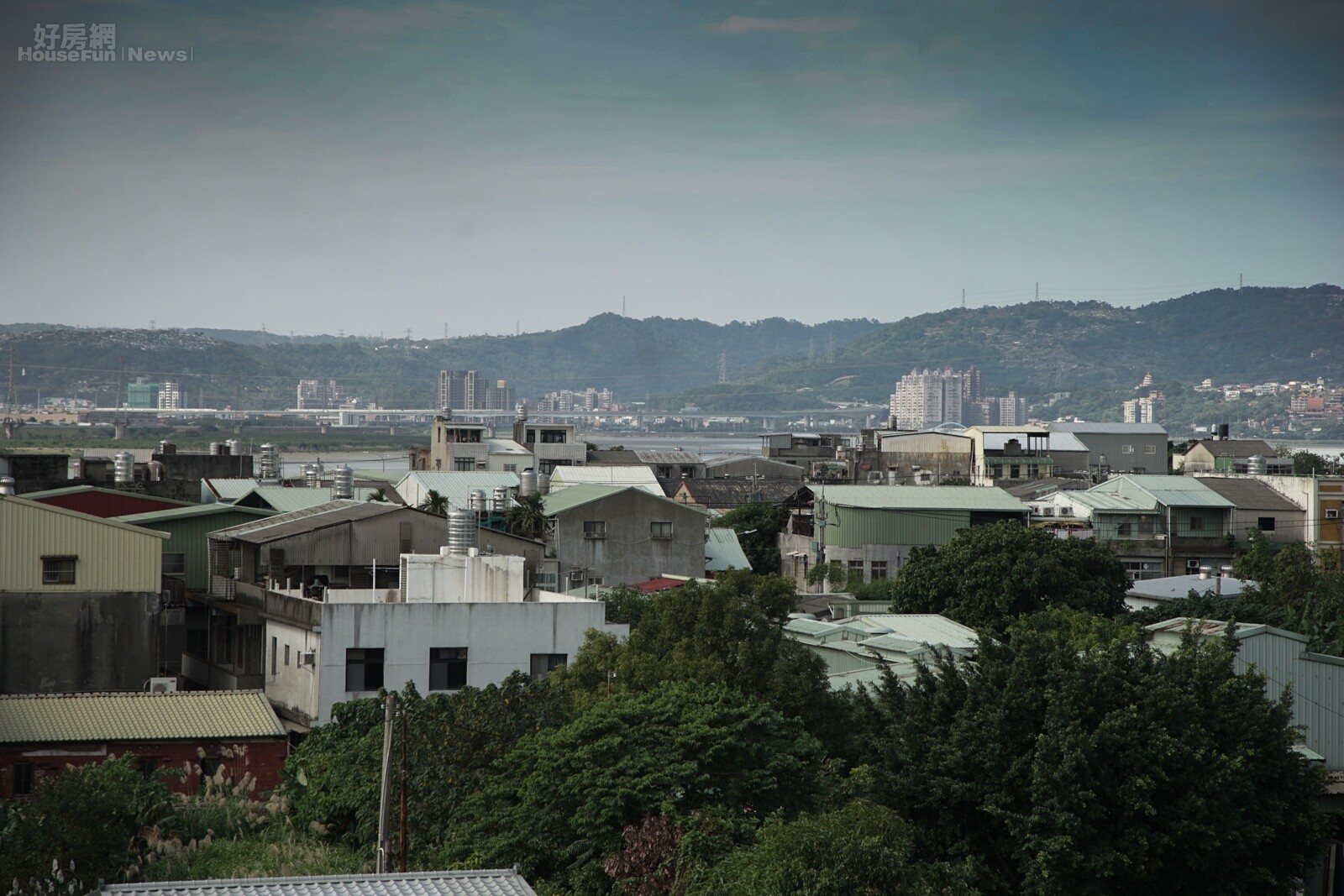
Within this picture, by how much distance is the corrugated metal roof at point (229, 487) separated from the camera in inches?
1766

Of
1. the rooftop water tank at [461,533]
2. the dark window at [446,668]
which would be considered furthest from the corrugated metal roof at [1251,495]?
the dark window at [446,668]

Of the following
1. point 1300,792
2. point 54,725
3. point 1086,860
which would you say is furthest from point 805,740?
point 54,725

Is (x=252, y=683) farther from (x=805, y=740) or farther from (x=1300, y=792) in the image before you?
(x=1300, y=792)

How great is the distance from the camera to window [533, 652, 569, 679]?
1023 inches

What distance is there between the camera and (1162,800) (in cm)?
1738

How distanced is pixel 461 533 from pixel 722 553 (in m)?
19.7

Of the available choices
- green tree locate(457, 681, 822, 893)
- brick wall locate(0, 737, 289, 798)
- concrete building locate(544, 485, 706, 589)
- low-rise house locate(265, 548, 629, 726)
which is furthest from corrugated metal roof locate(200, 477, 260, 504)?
green tree locate(457, 681, 822, 893)

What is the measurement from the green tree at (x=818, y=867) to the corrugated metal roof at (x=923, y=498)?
3748 cm

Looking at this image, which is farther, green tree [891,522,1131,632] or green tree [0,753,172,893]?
green tree [891,522,1131,632]

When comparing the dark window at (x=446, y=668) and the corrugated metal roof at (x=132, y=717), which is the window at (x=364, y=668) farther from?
the corrugated metal roof at (x=132, y=717)

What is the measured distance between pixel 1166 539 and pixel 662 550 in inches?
750

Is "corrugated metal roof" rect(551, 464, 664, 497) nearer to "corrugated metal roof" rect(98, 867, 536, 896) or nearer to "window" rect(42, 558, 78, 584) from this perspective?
"window" rect(42, 558, 78, 584)

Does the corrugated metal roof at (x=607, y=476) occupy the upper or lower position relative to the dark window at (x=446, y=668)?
upper

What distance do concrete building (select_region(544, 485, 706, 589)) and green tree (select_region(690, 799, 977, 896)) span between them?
25783 millimetres
